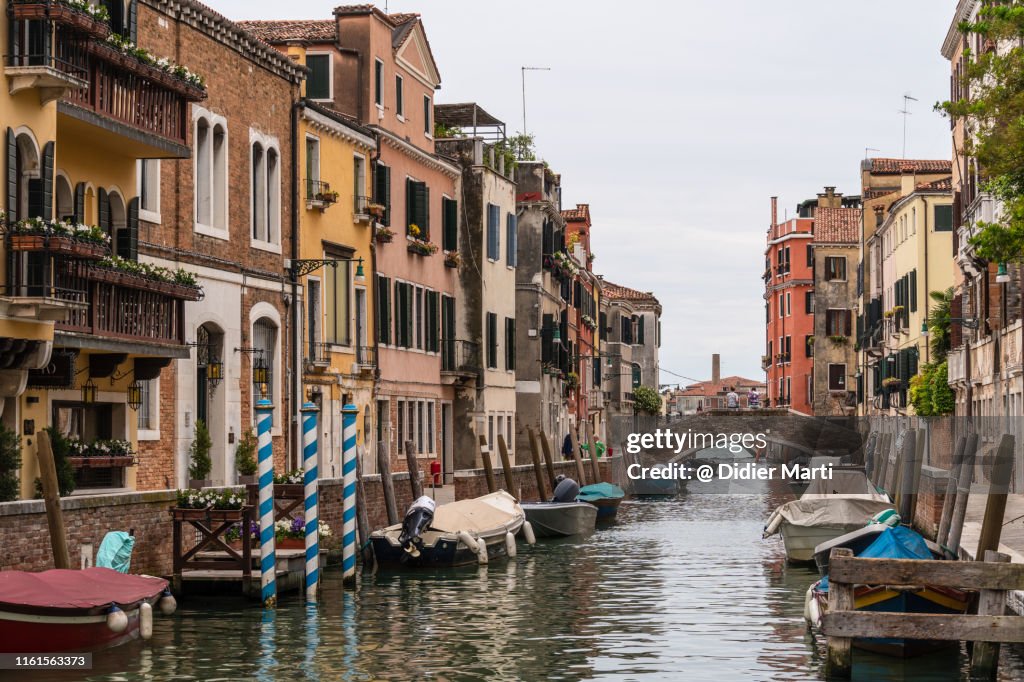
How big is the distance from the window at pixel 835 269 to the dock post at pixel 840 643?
72796 mm

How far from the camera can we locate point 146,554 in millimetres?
20438

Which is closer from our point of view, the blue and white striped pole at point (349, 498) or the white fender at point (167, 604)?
the white fender at point (167, 604)

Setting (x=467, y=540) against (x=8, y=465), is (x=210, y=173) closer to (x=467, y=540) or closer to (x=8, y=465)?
(x=467, y=540)

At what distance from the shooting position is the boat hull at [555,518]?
117ft

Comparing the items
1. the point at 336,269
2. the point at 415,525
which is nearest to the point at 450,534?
the point at 415,525

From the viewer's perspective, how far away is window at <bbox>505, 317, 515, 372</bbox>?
46.7 m

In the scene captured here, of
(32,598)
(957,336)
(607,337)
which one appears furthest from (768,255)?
(32,598)

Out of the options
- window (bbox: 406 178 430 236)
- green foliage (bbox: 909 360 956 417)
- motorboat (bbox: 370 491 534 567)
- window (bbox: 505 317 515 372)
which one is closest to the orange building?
green foliage (bbox: 909 360 956 417)

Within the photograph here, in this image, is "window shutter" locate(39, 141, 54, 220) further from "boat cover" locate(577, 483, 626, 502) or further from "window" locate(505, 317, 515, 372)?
"window" locate(505, 317, 515, 372)

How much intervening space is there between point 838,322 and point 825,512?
5892 centimetres

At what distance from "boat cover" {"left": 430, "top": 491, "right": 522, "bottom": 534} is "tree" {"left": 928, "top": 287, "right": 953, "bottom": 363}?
20.6 metres

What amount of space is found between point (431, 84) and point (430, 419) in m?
7.93

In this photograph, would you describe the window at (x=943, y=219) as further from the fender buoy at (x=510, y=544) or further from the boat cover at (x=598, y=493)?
the fender buoy at (x=510, y=544)

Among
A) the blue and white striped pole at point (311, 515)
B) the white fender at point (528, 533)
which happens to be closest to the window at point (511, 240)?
the white fender at point (528, 533)
